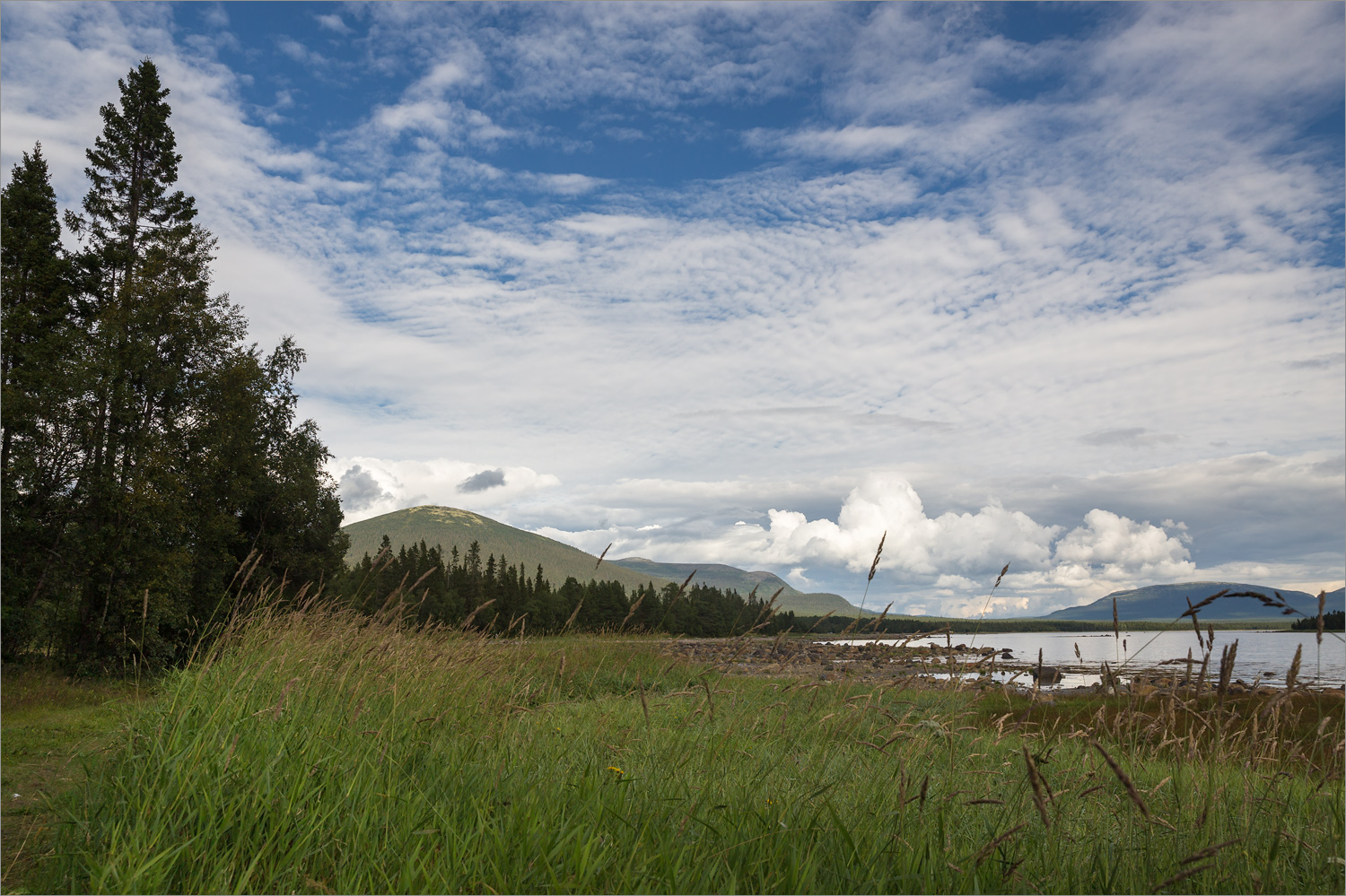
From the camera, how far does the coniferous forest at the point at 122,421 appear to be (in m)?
19.6

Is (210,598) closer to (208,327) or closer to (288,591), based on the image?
(288,591)

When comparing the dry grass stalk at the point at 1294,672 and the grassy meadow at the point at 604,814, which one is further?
the dry grass stalk at the point at 1294,672

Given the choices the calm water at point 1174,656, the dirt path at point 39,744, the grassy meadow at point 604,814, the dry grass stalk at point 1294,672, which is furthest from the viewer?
the dirt path at point 39,744

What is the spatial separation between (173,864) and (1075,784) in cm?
450

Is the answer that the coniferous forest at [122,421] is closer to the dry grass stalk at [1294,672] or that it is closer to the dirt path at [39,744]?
the dirt path at [39,744]

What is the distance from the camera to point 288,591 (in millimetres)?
29406

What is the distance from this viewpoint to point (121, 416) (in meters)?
21.0

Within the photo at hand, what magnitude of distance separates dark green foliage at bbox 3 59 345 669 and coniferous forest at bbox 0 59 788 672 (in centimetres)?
5

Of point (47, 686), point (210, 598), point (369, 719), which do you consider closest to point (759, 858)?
point (369, 719)

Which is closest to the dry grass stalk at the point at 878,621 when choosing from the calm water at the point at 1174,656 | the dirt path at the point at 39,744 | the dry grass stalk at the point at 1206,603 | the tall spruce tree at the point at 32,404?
the calm water at the point at 1174,656

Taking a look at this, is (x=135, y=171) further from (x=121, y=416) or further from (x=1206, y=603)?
(x=1206, y=603)

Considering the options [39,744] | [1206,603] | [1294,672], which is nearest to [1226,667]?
[1206,603]

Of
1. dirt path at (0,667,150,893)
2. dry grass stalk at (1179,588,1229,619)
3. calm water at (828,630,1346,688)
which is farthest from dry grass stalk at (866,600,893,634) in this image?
dirt path at (0,667,150,893)

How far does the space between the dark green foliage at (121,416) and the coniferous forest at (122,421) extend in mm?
51
